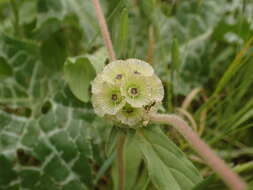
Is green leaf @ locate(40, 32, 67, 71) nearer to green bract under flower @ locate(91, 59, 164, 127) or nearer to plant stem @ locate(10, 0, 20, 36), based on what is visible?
plant stem @ locate(10, 0, 20, 36)

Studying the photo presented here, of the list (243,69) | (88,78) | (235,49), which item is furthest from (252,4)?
(88,78)

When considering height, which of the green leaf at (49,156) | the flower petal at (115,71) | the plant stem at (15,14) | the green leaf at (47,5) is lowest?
the flower petal at (115,71)

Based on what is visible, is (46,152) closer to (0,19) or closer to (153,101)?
(153,101)

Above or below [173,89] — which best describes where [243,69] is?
below

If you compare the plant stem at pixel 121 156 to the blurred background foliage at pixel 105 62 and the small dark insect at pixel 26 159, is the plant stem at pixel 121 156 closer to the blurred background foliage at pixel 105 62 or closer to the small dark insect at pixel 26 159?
the blurred background foliage at pixel 105 62

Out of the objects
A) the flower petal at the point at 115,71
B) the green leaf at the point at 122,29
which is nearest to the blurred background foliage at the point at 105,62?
the green leaf at the point at 122,29

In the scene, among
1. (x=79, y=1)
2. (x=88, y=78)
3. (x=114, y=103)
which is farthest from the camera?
(x=79, y=1)

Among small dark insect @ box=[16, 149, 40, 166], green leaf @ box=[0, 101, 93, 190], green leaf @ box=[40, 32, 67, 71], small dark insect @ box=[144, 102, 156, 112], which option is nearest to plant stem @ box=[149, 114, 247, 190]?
small dark insect @ box=[144, 102, 156, 112]
